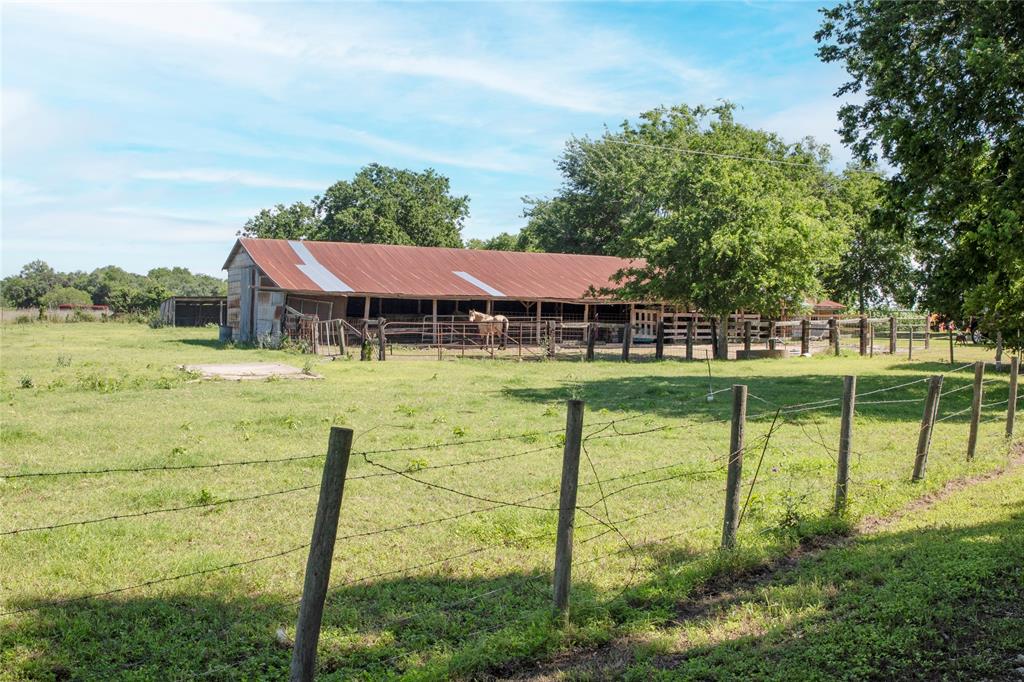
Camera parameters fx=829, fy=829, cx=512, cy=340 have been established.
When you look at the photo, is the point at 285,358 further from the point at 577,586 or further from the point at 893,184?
the point at 577,586

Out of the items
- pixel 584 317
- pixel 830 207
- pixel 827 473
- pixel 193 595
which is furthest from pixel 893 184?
pixel 830 207

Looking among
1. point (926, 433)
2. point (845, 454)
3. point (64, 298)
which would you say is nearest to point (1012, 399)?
point (926, 433)

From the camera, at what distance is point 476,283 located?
1571 inches

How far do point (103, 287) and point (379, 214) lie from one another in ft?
233

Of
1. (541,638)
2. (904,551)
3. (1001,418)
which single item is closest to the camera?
(541,638)

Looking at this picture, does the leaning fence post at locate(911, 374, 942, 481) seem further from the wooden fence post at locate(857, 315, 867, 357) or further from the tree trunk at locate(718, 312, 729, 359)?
the wooden fence post at locate(857, 315, 867, 357)

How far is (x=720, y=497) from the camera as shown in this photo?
909 centimetres

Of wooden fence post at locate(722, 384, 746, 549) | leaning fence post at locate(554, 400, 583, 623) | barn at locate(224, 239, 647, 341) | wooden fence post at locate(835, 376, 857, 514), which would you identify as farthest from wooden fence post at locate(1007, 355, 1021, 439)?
barn at locate(224, 239, 647, 341)

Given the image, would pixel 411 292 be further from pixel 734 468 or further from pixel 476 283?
pixel 734 468

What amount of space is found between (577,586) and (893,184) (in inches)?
482

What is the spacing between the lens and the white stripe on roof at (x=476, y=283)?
38.6m

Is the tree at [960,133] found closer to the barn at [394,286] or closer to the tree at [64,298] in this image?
the barn at [394,286]

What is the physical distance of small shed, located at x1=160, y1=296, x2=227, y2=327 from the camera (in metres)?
56.8

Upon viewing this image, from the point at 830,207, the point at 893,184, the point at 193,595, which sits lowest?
the point at 193,595
